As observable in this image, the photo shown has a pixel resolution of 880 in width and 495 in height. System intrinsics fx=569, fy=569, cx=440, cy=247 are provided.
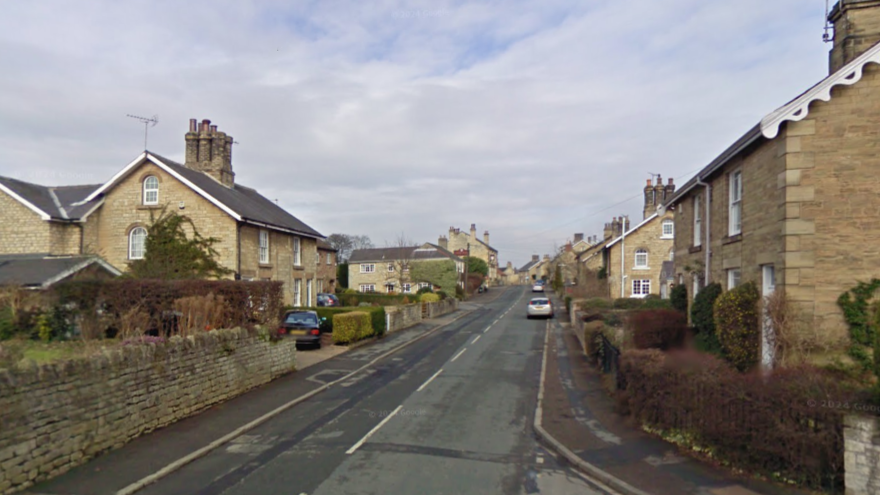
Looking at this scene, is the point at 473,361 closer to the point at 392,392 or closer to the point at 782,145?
the point at 392,392

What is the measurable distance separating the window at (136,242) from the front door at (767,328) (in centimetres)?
2599

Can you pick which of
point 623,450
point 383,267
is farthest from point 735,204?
point 383,267

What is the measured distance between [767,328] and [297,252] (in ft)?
87.1

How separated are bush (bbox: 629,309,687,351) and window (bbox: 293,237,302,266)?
21.0 m

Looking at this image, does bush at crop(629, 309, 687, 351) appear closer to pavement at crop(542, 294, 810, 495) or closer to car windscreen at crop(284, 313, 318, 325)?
pavement at crop(542, 294, 810, 495)

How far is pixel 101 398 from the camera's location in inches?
378

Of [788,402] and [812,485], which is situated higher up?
[788,402]

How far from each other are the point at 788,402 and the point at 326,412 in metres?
9.08

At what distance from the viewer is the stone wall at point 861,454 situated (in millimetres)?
6984

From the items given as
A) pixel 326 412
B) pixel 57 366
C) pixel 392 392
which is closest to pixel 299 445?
pixel 326 412

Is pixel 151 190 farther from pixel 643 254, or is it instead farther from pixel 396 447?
pixel 643 254

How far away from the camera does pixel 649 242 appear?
44688 mm

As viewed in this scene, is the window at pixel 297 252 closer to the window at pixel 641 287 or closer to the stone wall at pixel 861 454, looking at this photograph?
the window at pixel 641 287

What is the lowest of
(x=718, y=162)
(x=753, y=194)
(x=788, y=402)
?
(x=788, y=402)
